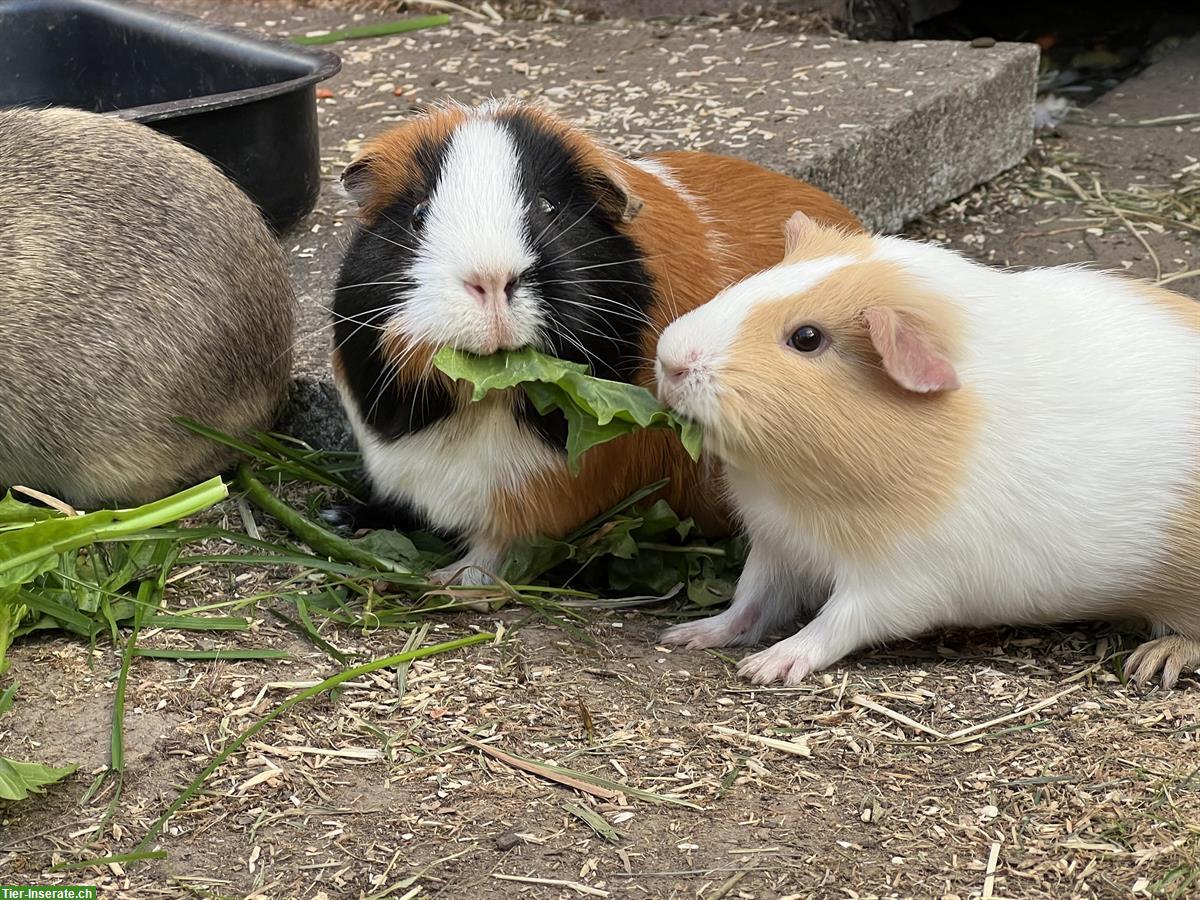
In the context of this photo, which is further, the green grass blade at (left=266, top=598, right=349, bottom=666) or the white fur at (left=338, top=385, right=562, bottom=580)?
the white fur at (left=338, top=385, right=562, bottom=580)

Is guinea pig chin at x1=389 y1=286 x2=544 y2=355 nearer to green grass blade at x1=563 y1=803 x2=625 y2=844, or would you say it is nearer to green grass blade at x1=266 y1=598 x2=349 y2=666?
green grass blade at x1=266 y1=598 x2=349 y2=666

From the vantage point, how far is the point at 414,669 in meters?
2.76

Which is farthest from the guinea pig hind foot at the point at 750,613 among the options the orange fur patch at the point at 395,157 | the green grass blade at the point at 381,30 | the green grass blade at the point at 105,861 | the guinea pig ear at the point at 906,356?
the green grass blade at the point at 381,30

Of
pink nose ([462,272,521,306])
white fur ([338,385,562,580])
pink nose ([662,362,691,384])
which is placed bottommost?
white fur ([338,385,562,580])

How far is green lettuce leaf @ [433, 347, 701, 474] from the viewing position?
2617 millimetres

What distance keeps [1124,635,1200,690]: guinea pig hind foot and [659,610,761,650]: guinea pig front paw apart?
2.54ft

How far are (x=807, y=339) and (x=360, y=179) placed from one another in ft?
3.30

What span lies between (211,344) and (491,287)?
1.13 metres

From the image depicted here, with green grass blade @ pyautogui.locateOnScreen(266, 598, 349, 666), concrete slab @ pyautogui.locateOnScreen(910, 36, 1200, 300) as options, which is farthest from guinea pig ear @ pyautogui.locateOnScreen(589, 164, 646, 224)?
concrete slab @ pyautogui.locateOnScreen(910, 36, 1200, 300)

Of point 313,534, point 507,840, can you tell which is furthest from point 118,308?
point 507,840

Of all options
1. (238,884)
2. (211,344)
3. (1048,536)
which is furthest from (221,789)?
(1048,536)

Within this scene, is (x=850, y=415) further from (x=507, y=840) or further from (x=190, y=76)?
(x=190, y=76)

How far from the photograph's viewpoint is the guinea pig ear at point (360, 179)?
288cm

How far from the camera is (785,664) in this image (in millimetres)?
2768
